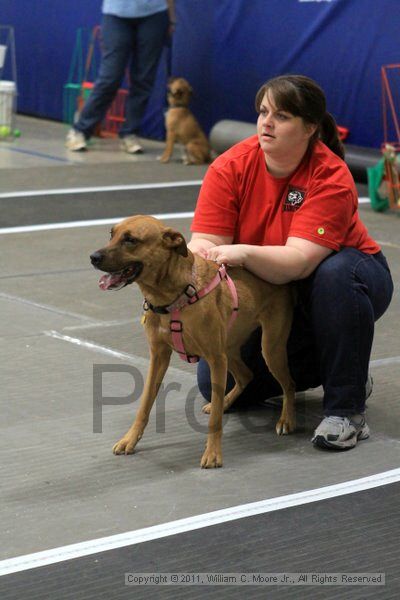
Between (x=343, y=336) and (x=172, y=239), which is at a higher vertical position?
(x=172, y=239)

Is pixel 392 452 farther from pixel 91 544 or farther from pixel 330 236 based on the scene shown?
pixel 91 544

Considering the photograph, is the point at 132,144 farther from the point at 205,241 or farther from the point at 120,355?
the point at 205,241

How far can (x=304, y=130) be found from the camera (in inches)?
141

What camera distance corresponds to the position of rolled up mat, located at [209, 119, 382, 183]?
347 inches

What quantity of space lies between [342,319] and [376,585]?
108cm

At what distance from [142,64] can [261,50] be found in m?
1.11

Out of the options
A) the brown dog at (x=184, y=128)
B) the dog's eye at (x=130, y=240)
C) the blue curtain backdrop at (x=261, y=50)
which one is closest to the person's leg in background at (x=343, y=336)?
the dog's eye at (x=130, y=240)

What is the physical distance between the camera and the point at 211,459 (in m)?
3.41

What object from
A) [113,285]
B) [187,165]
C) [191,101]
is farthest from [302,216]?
[191,101]

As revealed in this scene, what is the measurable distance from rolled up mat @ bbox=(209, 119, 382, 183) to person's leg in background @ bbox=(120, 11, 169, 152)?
82 centimetres

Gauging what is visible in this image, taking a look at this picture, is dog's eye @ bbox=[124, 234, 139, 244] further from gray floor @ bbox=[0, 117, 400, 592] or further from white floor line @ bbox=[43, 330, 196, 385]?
white floor line @ bbox=[43, 330, 196, 385]

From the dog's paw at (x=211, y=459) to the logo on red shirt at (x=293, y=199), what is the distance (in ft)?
2.81

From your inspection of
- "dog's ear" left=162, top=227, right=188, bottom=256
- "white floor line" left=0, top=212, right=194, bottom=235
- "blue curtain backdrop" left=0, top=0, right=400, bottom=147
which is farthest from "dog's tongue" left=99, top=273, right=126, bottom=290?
"blue curtain backdrop" left=0, top=0, right=400, bottom=147

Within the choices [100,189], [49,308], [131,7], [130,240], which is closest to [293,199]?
[130,240]
